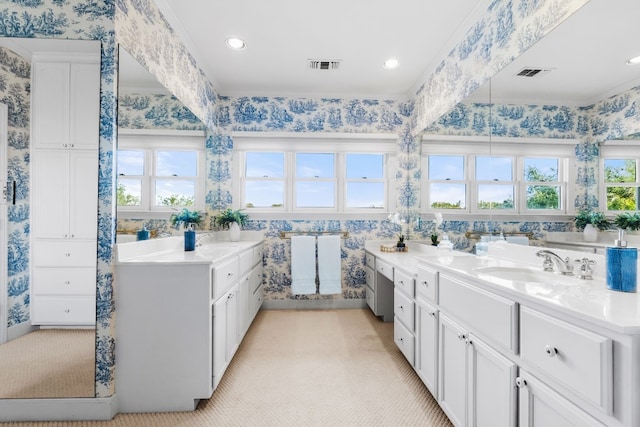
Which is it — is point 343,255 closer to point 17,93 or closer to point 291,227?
point 291,227

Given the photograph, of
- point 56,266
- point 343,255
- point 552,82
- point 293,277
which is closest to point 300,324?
point 293,277

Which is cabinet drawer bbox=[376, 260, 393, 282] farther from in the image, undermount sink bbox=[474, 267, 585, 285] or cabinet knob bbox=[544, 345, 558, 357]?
cabinet knob bbox=[544, 345, 558, 357]

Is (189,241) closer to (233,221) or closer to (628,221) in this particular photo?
(233,221)

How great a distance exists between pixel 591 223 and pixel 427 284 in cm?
85

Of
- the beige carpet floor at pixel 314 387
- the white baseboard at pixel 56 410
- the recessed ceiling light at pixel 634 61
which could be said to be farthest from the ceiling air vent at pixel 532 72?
the white baseboard at pixel 56 410

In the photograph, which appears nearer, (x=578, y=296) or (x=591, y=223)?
(x=578, y=296)

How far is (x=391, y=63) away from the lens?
118 inches

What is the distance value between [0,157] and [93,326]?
3.41 feet

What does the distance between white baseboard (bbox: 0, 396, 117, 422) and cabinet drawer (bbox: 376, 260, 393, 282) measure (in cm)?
212

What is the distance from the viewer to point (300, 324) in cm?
318

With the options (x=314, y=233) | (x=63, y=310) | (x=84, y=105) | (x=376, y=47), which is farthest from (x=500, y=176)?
(x=63, y=310)

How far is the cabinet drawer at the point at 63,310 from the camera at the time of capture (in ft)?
5.72

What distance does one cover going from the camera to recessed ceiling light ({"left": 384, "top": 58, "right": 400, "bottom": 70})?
294cm

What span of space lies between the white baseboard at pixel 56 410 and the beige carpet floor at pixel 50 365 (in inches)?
1.2
